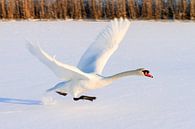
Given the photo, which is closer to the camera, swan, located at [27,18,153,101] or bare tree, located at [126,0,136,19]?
swan, located at [27,18,153,101]

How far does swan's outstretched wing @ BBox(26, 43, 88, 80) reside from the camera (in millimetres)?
4246

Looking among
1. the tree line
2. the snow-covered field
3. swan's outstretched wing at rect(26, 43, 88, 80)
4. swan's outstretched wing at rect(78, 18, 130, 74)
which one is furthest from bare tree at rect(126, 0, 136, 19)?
swan's outstretched wing at rect(26, 43, 88, 80)

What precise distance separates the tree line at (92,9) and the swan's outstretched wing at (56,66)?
6786 millimetres

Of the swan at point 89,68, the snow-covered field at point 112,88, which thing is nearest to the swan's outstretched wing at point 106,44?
the swan at point 89,68

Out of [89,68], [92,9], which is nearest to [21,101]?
[89,68]

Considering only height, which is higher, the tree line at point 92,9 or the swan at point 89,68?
the swan at point 89,68

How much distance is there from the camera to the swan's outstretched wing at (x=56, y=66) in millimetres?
4246

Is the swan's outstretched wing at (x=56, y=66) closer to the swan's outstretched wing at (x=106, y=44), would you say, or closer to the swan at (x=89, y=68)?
the swan at (x=89, y=68)

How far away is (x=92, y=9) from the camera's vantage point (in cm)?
1150

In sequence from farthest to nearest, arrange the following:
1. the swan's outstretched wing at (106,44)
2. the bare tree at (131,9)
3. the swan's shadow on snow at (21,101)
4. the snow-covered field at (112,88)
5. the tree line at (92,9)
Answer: the bare tree at (131,9)
the tree line at (92,9)
the swan's outstretched wing at (106,44)
the swan's shadow on snow at (21,101)
the snow-covered field at (112,88)

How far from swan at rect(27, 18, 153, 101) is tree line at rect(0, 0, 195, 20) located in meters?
5.92

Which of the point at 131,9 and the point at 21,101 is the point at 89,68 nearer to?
the point at 21,101

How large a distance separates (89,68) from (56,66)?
0.72 m

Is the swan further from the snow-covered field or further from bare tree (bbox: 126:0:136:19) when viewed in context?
bare tree (bbox: 126:0:136:19)
